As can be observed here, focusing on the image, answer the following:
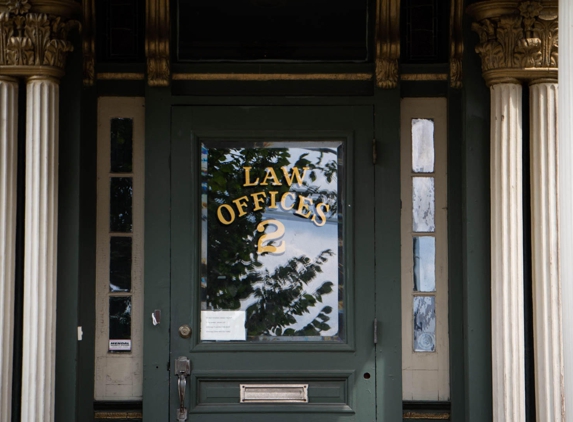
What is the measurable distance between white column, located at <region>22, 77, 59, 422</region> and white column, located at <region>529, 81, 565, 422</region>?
2.85m

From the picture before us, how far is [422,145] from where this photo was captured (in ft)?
19.6

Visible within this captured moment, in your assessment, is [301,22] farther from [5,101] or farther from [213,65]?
[5,101]

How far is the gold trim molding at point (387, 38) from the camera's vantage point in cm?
588

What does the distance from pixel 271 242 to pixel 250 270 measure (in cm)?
22

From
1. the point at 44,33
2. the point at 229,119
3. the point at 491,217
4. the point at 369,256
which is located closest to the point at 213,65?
the point at 229,119

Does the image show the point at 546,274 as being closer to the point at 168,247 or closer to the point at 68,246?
the point at 168,247

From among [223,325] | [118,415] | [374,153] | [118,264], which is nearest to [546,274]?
[374,153]

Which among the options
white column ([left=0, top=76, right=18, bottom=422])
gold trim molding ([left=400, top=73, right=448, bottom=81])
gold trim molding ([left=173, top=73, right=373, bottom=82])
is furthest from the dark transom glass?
white column ([left=0, top=76, right=18, bottom=422])

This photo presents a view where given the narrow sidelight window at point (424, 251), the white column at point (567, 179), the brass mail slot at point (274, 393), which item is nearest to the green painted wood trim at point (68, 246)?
the brass mail slot at point (274, 393)

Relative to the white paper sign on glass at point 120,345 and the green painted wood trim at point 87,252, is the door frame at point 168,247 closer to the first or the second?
the white paper sign on glass at point 120,345

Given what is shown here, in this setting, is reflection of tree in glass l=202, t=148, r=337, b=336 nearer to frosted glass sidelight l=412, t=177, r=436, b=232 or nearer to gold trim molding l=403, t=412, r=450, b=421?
frosted glass sidelight l=412, t=177, r=436, b=232

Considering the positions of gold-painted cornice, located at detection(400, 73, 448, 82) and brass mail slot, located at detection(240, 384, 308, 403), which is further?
gold-painted cornice, located at detection(400, 73, 448, 82)

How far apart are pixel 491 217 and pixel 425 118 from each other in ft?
2.72

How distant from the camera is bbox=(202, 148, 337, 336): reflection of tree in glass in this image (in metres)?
5.91
